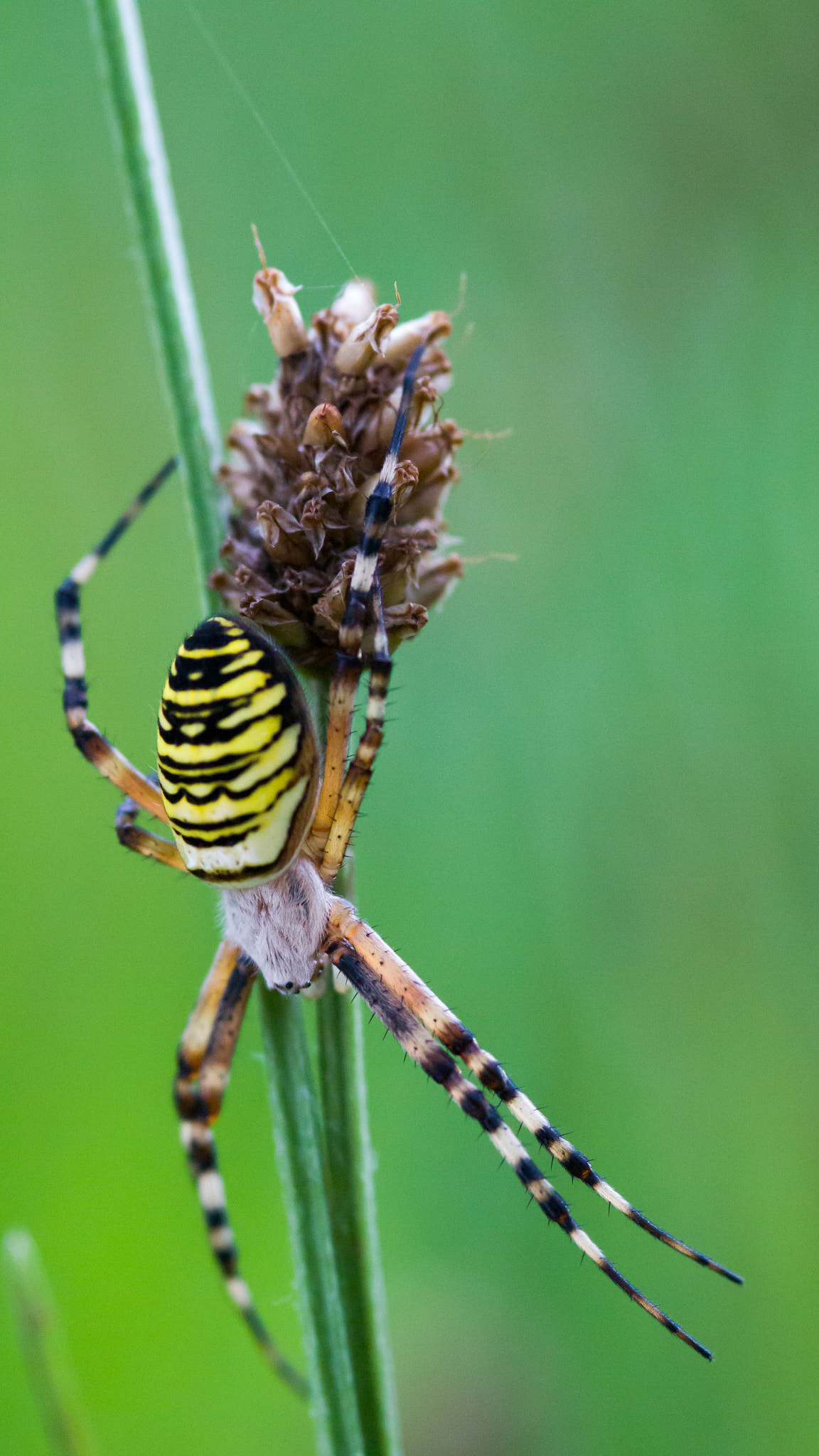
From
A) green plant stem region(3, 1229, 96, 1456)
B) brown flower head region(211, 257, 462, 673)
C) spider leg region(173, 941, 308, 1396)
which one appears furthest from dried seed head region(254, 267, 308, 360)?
green plant stem region(3, 1229, 96, 1456)

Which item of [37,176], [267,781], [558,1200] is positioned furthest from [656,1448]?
[37,176]

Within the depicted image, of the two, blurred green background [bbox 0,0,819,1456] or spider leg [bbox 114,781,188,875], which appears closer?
spider leg [bbox 114,781,188,875]

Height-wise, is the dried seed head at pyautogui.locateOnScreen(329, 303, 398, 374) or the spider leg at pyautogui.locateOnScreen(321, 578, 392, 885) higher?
the dried seed head at pyautogui.locateOnScreen(329, 303, 398, 374)

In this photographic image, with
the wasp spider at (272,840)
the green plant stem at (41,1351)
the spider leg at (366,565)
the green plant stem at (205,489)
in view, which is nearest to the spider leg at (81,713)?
the wasp spider at (272,840)

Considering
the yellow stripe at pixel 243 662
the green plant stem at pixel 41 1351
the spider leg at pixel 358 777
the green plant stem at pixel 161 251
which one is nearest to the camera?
the green plant stem at pixel 41 1351

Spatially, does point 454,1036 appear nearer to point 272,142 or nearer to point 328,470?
point 328,470

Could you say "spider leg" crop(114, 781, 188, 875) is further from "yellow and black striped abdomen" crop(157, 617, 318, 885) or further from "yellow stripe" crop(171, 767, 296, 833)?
"yellow stripe" crop(171, 767, 296, 833)

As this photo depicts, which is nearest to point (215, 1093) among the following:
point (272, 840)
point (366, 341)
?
point (272, 840)

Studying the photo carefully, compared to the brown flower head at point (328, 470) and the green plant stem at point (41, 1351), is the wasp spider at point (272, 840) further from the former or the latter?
the green plant stem at point (41, 1351)
